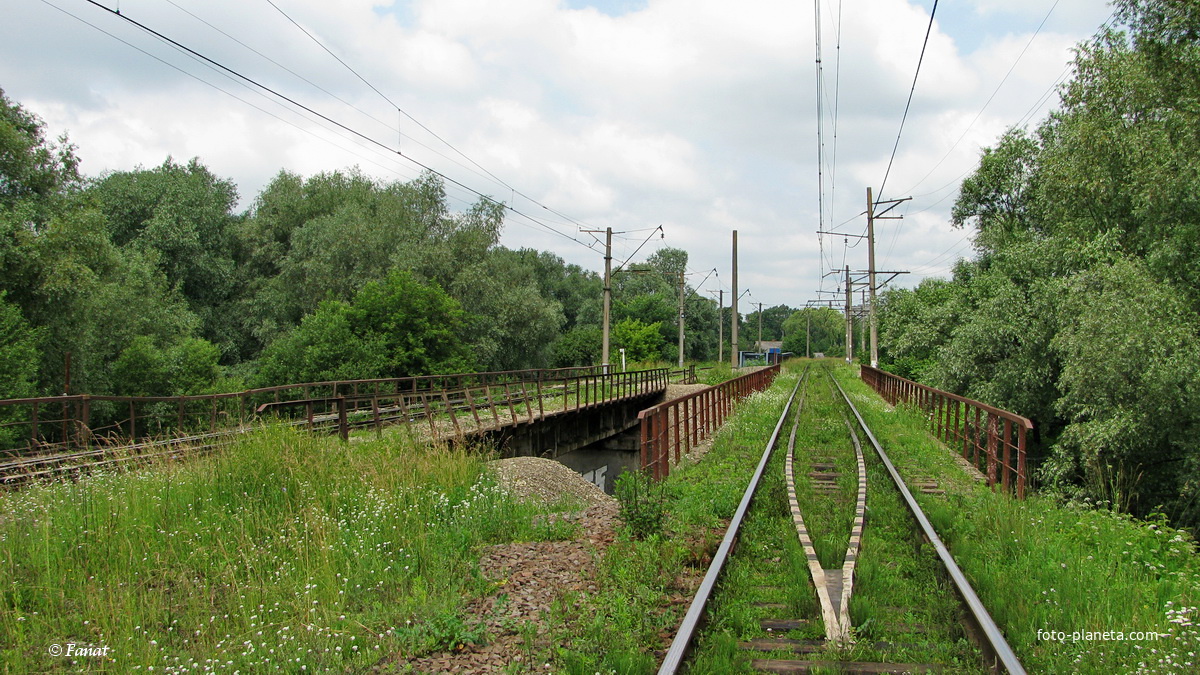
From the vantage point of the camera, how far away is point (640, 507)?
24.5 feet

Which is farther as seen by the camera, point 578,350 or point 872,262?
point 578,350

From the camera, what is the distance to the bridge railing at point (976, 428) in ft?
32.4

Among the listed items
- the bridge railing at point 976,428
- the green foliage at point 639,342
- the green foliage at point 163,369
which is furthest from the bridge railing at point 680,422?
the green foliage at point 639,342

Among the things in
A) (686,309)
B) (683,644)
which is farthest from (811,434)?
(686,309)

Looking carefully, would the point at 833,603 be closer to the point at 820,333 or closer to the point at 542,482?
the point at 542,482

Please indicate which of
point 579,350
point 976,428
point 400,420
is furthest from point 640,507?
point 579,350

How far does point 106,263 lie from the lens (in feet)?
97.9

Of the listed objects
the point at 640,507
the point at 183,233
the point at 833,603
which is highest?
the point at 183,233

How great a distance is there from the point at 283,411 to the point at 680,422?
55.0 ft

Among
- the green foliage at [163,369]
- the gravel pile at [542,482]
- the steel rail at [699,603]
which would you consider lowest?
the gravel pile at [542,482]

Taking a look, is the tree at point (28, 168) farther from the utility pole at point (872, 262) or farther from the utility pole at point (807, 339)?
the utility pole at point (807, 339)

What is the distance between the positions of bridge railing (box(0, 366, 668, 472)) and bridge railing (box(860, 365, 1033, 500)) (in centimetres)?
850

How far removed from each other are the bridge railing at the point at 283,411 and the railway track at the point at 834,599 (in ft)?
21.4

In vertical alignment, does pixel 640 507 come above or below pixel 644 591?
above
